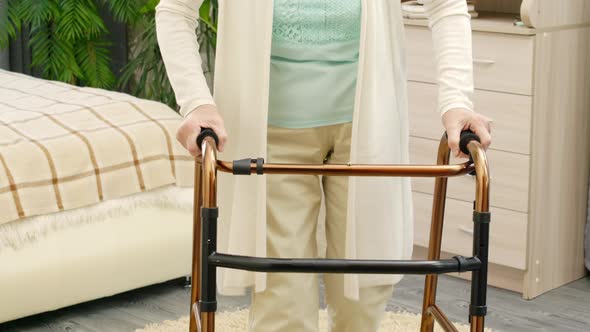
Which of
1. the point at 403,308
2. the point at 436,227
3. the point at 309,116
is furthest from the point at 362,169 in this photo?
the point at 403,308

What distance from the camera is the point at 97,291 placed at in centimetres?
307

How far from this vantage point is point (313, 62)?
175 centimetres

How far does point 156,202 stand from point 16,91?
28.0 inches

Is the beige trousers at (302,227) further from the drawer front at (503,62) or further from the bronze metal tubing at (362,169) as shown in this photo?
the drawer front at (503,62)

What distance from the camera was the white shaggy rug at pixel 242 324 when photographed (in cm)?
299

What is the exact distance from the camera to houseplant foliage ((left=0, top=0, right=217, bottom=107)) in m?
4.31

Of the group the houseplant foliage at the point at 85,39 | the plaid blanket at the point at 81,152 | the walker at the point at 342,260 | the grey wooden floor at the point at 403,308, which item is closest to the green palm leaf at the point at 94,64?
the houseplant foliage at the point at 85,39

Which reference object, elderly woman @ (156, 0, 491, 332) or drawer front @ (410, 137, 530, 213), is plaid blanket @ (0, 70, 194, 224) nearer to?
drawer front @ (410, 137, 530, 213)

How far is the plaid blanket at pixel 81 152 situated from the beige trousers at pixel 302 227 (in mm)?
1219

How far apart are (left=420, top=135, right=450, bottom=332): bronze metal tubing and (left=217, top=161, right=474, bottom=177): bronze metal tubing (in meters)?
0.23

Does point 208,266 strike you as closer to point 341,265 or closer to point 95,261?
point 341,265

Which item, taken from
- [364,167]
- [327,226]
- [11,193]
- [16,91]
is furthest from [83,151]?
[364,167]

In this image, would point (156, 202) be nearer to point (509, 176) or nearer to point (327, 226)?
point (509, 176)

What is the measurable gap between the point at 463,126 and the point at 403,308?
5.36 ft
